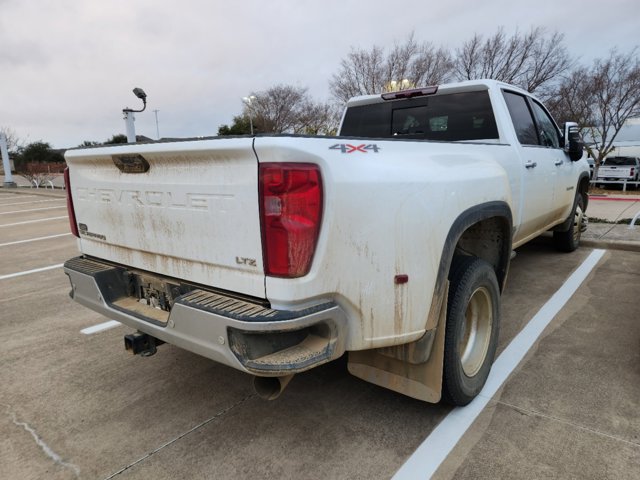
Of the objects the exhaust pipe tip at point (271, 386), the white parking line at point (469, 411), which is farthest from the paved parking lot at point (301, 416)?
the exhaust pipe tip at point (271, 386)

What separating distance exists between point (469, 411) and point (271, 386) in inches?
51.9

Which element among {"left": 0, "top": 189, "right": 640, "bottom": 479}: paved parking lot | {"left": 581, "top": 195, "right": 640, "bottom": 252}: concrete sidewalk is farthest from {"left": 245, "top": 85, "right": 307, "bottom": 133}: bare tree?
{"left": 0, "top": 189, "right": 640, "bottom": 479}: paved parking lot

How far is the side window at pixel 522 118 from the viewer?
3801mm

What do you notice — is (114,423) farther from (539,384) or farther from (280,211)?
(539,384)

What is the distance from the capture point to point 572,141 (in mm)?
4730

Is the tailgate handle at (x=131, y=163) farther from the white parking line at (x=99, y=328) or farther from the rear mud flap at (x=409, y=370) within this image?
the white parking line at (x=99, y=328)

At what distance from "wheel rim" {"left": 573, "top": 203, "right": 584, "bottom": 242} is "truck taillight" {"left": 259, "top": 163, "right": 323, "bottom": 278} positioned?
5401mm

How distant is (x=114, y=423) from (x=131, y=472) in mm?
527

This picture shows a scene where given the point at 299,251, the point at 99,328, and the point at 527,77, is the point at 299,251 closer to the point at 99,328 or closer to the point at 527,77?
the point at 99,328

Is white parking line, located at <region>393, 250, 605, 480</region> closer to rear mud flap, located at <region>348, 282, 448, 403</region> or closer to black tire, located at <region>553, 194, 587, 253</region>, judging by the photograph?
rear mud flap, located at <region>348, 282, 448, 403</region>

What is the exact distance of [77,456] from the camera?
2383mm

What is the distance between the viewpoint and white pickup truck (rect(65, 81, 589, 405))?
1.78 m

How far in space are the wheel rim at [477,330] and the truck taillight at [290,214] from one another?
150 centimetres

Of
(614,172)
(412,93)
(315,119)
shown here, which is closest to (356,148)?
(412,93)
